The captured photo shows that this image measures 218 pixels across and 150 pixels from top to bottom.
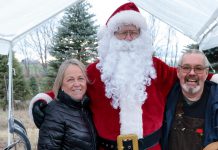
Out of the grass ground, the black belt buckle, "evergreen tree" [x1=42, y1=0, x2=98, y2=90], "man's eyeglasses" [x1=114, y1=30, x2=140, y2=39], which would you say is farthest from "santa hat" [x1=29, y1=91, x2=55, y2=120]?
"evergreen tree" [x1=42, y1=0, x2=98, y2=90]

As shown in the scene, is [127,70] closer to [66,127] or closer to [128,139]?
[128,139]

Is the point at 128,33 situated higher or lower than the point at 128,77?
higher

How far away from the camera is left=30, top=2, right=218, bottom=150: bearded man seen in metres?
2.92

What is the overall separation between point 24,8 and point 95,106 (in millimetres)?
2106

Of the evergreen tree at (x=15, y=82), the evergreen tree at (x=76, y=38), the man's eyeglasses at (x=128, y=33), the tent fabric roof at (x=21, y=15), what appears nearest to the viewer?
the man's eyeglasses at (x=128, y=33)

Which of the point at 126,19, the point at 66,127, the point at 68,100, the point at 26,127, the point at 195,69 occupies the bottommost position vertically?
the point at 26,127

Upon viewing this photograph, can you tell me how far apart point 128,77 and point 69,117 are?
693 millimetres

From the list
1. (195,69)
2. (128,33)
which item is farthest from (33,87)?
(195,69)

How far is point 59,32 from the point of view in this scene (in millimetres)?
12438

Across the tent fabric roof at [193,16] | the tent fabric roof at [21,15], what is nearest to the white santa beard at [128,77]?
the tent fabric roof at [193,16]

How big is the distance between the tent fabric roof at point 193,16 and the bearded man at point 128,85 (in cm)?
84

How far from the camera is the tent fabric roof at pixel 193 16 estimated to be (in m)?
4.09

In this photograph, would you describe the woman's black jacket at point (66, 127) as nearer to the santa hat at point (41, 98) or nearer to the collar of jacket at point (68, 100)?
the collar of jacket at point (68, 100)

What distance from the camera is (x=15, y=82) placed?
13.5 metres
